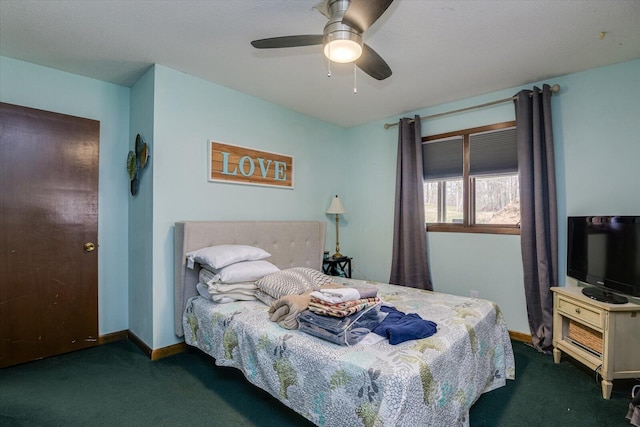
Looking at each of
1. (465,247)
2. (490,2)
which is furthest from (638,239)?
(490,2)

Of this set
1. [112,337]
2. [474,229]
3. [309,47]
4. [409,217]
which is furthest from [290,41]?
[112,337]

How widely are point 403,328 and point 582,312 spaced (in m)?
1.69

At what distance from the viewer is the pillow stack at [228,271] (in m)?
2.30

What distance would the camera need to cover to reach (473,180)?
11.0 ft

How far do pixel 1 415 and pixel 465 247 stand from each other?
12.7 ft

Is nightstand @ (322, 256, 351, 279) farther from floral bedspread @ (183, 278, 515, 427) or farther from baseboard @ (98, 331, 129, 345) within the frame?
baseboard @ (98, 331, 129, 345)

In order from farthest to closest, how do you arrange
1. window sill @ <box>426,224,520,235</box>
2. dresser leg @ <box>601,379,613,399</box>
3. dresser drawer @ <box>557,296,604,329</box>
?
window sill @ <box>426,224,520,235</box>, dresser drawer @ <box>557,296,604,329</box>, dresser leg @ <box>601,379,613,399</box>

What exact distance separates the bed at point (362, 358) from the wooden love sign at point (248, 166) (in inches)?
24.0

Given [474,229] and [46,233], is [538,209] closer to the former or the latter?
[474,229]

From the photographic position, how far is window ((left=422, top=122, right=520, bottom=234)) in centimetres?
311

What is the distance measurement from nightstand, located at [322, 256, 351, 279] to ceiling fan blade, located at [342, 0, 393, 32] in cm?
274


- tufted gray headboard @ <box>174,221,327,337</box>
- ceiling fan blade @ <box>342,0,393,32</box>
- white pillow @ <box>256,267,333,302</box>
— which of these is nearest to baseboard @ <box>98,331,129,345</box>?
tufted gray headboard @ <box>174,221,327,337</box>

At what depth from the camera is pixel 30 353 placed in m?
2.46

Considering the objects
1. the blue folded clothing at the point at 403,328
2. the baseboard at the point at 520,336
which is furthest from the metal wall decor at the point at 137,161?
the baseboard at the point at 520,336
